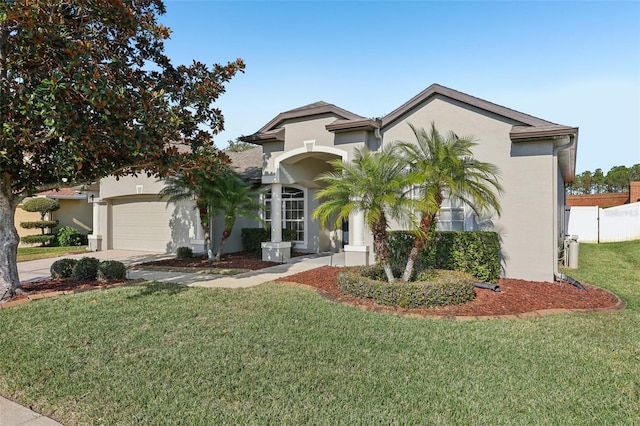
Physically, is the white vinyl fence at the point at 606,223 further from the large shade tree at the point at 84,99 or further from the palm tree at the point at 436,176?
the large shade tree at the point at 84,99

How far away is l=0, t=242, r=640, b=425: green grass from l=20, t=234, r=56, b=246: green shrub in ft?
56.6

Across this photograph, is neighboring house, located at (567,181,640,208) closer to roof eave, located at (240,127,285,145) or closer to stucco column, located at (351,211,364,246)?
stucco column, located at (351,211,364,246)

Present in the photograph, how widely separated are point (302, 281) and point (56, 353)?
556 centimetres

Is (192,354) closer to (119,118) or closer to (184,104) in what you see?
(119,118)

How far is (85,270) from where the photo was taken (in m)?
9.95

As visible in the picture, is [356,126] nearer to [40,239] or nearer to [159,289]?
[159,289]

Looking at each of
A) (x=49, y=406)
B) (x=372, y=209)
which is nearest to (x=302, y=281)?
(x=372, y=209)

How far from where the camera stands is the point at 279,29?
12031 mm

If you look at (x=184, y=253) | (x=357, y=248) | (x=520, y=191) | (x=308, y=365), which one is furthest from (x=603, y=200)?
(x=308, y=365)

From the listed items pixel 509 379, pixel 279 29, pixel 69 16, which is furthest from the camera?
pixel 279 29

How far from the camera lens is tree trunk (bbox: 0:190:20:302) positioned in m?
8.16

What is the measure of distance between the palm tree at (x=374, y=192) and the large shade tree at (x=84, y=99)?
3.42m

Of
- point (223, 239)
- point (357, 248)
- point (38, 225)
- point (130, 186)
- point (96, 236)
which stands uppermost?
point (130, 186)

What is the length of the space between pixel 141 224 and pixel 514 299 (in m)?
16.9
